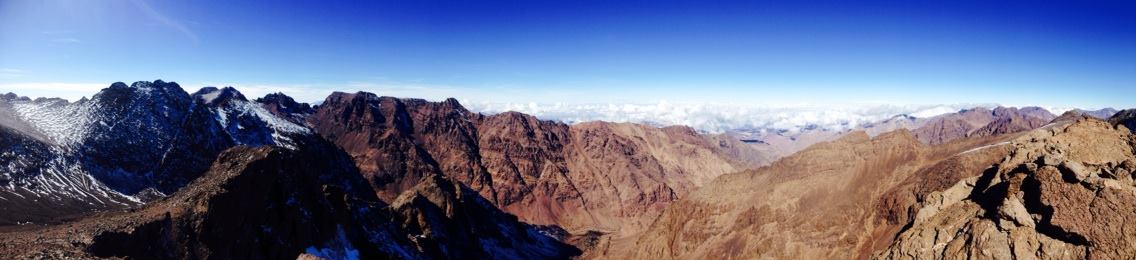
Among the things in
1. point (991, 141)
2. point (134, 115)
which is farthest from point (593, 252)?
point (134, 115)

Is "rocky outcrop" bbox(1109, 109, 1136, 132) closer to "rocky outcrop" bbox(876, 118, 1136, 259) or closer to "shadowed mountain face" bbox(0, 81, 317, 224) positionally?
"rocky outcrop" bbox(876, 118, 1136, 259)

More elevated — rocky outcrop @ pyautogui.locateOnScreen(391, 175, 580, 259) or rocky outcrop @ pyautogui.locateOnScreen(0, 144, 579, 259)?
rocky outcrop @ pyautogui.locateOnScreen(0, 144, 579, 259)

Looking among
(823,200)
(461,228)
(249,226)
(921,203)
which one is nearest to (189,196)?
(249,226)

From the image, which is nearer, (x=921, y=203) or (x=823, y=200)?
(x=921, y=203)

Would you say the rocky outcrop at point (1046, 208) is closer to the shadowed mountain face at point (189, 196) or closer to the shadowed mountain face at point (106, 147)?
the shadowed mountain face at point (189, 196)

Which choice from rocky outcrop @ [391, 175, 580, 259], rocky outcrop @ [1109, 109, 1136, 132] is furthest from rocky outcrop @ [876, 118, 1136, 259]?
rocky outcrop @ [1109, 109, 1136, 132]

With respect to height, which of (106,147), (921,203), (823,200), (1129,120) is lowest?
(823,200)

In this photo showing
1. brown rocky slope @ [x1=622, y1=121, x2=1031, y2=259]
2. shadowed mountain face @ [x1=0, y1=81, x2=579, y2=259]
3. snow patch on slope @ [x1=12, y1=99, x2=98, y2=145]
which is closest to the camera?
shadowed mountain face @ [x1=0, y1=81, x2=579, y2=259]

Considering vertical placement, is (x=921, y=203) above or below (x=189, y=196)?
below

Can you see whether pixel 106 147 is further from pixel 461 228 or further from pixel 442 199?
pixel 461 228
